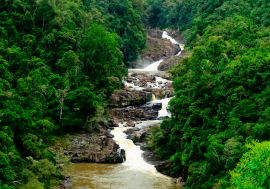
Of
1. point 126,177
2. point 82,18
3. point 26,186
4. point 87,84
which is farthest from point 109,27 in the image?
point 26,186

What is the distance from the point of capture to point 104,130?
45281 millimetres

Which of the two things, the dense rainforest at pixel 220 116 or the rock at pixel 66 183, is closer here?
the dense rainforest at pixel 220 116

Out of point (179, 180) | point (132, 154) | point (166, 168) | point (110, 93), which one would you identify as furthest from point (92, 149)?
point (110, 93)

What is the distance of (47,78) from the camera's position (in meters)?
45.6

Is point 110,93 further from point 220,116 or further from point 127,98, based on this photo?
point 220,116

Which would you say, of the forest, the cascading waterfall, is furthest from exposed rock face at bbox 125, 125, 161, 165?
the forest

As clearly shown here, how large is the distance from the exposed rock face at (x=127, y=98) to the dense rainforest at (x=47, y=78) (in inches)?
56.1

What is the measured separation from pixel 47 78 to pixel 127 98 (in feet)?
47.5

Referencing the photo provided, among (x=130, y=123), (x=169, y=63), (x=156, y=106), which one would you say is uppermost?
(x=169, y=63)

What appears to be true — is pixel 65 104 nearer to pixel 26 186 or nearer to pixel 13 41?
pixel 13 41

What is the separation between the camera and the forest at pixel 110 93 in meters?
26.1

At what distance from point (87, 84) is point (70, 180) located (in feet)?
67.3

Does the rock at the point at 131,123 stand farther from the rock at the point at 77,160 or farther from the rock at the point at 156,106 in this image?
the rock at the point at 77,160

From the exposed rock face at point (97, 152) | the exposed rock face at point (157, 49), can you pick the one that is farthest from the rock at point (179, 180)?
the exposed rock face at point (157, 49)
